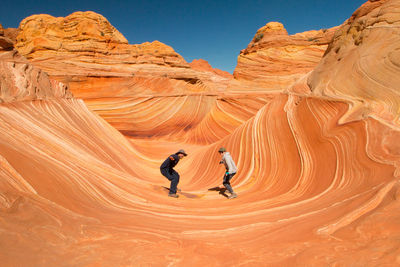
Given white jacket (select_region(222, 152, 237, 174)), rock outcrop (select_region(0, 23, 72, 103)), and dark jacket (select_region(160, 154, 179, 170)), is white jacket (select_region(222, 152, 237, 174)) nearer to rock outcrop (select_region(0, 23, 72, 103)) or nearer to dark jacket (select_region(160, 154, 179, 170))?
dark jacket (select_region(160, 154, 179, 170))

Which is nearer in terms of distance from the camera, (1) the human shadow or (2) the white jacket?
(2) the white jacket

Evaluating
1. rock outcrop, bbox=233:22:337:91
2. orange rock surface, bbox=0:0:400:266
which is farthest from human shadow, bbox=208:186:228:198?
rock outcrop, bbox=233:22:337:91

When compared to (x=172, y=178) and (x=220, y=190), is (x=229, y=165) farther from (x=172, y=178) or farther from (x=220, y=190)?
(x=172, y=178)

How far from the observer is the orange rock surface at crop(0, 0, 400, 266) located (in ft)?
5.49

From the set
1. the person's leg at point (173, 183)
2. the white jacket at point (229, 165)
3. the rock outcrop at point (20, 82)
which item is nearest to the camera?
the person's leg at point (173, 183)

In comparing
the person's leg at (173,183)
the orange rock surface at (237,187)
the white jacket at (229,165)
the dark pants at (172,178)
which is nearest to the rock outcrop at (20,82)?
the orange rock surface at (237,187)

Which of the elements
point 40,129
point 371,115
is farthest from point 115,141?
point 371,115

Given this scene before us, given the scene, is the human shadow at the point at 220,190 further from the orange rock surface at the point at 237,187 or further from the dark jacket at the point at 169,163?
the dark jacket at the point at 169,163

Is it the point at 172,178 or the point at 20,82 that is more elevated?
the point at 20,82

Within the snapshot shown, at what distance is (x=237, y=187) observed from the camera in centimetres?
518

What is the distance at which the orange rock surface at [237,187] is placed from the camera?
167cm

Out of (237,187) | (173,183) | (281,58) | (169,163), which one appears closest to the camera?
(173,183)

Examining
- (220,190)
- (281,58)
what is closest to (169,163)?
(220,190)

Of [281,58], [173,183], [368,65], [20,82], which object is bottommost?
[173,183]
